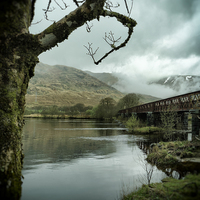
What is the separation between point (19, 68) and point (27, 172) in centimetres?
667

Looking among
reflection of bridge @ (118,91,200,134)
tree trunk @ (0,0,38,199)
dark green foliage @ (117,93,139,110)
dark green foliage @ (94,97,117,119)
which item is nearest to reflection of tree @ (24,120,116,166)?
reflection of bridge @ (118,91,200,134)

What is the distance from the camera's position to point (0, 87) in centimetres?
344

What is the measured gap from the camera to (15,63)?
3.61 metres

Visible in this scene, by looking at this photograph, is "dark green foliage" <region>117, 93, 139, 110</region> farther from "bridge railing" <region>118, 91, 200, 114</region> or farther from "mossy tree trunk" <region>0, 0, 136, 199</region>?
"mossy tree trunk" <region>0, 0, 136, 199</region>

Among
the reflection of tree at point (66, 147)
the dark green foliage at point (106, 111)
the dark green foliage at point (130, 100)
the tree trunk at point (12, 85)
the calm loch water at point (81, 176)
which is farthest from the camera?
the dark green foliage at point (106, 111)

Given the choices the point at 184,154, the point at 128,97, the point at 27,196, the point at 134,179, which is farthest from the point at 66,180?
the point at 128,97

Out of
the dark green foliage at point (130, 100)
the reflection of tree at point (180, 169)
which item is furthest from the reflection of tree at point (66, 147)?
the dark green foliage at point (130, 100)

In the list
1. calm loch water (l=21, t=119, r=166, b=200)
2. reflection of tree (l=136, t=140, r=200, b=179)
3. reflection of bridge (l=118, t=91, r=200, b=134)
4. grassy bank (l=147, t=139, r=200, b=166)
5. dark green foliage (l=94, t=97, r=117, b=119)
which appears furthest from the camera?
dark green foliage (l=94, t=97, r=117, b=119)

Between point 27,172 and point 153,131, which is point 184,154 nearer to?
point 27,172

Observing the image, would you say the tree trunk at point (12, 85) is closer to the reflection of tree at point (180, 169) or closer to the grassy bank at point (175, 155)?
the reflection of tree at point (180, 169)

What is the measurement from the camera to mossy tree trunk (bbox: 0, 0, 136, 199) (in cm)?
329

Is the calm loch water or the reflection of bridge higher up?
the reflection of bridge

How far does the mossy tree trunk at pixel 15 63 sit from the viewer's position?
3.29m

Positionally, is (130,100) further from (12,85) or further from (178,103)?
(12,85)
